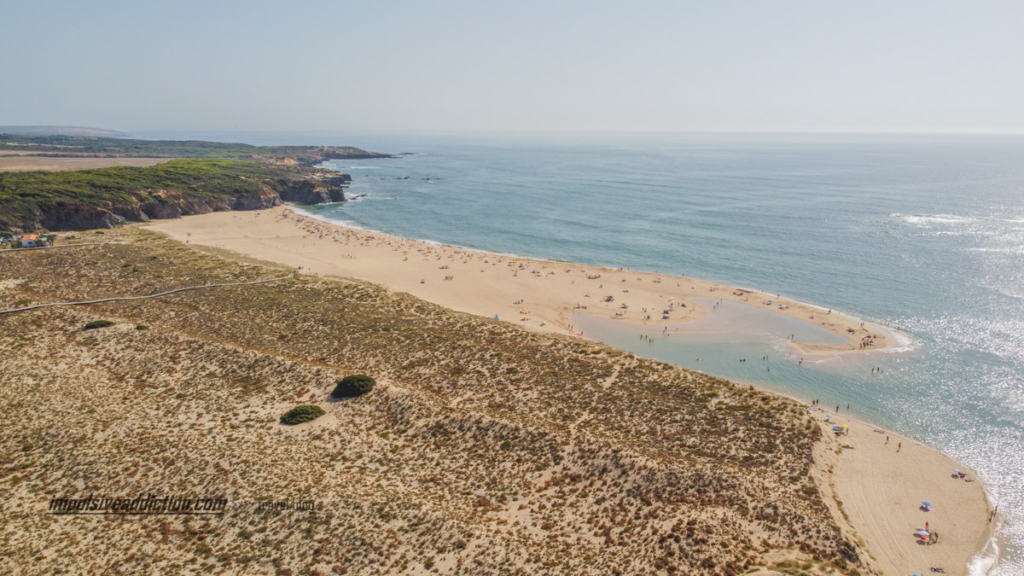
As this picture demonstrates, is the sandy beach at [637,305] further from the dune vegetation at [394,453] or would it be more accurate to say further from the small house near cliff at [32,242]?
the small house near cliff at [32,242]

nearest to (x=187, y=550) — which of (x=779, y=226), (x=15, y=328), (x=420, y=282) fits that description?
(x=15, y=328)

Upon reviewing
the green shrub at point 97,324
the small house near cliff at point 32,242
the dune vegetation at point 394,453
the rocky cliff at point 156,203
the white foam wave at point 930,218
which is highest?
the rocky cliff at point 156,203

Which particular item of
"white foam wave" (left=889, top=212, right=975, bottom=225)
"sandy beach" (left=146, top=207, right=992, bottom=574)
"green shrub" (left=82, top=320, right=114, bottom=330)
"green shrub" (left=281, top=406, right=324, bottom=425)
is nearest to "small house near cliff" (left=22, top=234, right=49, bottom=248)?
"sandy beach" (left=146, top=207, right=992, bottom=574)

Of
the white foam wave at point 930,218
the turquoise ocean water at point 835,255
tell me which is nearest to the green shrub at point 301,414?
the turquoise ocean water at point 835,255

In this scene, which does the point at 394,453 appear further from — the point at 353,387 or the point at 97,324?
the point at 97,324

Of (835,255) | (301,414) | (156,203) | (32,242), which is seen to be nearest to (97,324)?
(301,414)

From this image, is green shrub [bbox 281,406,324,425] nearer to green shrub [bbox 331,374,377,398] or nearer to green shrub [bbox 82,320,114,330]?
green shrub [bbox 331,374,377,398]
